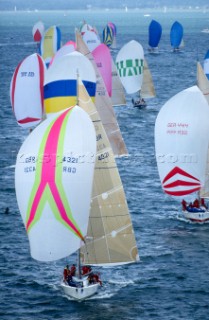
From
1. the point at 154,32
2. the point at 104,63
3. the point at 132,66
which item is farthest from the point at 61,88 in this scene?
the point at 154,32

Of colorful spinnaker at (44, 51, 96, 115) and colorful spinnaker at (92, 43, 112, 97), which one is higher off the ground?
colorful spinnaker at (44, 51, 96, 115)

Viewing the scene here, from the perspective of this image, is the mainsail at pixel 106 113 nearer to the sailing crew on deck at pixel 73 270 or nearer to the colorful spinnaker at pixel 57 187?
the sailing crew on deck at pixel 73 270

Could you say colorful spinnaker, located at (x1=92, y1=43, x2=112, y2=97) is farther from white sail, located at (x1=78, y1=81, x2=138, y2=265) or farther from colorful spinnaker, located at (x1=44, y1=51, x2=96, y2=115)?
white sail, located at (x1=78, y1=81, x2=138, y2=265)

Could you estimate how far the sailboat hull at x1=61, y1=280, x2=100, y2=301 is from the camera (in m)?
A: 43.6

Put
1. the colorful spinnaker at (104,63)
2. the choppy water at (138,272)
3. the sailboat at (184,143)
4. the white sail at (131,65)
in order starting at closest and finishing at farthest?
1. the choppy water at (138,272)
2. the sailboat at (184,143)
3. the colorful spinnaker at (104,63)
4. the white sail at (131,65)

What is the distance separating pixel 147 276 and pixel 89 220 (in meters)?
6.06

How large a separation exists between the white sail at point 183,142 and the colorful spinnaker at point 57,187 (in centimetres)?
1425

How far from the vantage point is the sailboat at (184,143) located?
54938 millimetres

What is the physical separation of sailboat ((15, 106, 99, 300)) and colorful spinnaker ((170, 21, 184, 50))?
133 metres

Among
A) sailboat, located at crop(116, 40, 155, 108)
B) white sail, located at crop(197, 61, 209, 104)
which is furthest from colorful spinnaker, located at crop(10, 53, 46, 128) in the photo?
sailboat, located at crop(116, 40, 155, 108)

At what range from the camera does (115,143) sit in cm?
6681

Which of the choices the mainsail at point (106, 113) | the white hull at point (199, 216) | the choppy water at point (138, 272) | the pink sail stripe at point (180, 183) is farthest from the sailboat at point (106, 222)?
the mainsail at point (106, 113)

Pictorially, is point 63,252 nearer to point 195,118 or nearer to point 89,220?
point 89,220

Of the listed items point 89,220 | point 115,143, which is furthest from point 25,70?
point 89,220
